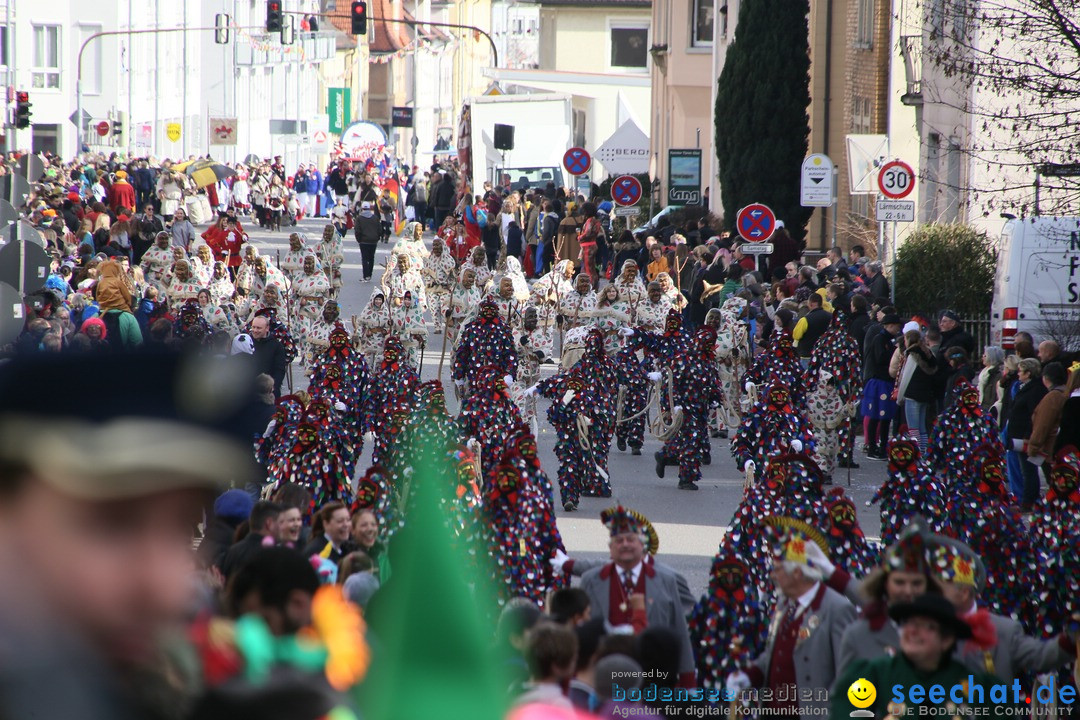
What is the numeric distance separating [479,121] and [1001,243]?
32636mm

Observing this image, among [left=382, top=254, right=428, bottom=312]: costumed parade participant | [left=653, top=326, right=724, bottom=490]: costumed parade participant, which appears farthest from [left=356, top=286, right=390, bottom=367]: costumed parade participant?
[left=653, top=326, right=724, bottom=490]: costumed parade participant

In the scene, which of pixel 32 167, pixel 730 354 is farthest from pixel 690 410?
pixel 32 167

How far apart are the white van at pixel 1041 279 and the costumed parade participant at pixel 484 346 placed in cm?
533

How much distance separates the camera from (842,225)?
34.5 metres

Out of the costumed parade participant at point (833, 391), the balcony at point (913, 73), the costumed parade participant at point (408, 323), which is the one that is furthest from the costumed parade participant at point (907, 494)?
the balcony at point (913, 73)

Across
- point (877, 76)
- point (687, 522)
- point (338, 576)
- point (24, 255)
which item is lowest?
point (687, 522)

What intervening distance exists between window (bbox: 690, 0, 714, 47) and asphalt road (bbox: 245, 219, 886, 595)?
30.1m

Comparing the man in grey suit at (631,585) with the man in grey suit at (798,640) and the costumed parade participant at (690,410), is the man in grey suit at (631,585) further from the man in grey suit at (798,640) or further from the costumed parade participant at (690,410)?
the costumed parade participant at (690,410)

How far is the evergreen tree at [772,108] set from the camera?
35156 mm

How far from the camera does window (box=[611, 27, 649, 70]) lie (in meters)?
80.1

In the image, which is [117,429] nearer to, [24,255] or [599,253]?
[24,255]

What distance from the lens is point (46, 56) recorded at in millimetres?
64750

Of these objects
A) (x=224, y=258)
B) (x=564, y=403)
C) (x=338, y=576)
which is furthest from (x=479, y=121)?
(x=338, y=576)

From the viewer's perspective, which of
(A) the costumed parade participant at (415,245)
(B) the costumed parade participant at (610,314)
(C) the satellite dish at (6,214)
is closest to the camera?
(B) the costumed parade participant at (610,314)
